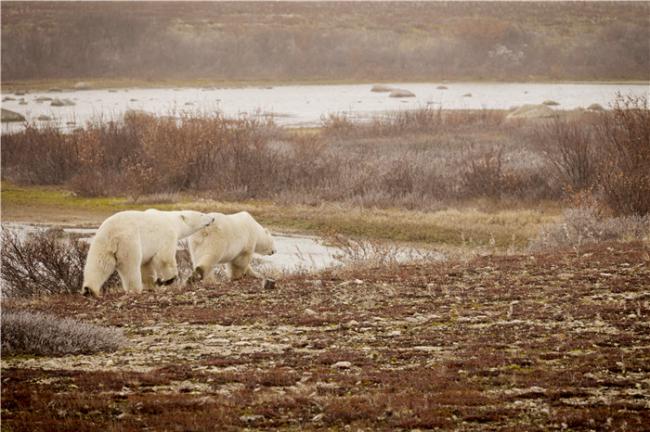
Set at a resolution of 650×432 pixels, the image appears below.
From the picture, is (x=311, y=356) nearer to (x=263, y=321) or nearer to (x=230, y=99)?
(x=263, y=321)

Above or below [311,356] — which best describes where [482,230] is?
below

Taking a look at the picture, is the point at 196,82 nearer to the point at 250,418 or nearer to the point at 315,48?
the point at 315,48

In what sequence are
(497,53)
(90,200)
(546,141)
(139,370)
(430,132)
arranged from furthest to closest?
(497,53)
(430,132)
(546,141)
(90,200)
(139,370)

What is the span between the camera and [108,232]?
36.4ft

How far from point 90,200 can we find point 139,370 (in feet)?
66.0

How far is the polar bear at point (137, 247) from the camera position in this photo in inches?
436

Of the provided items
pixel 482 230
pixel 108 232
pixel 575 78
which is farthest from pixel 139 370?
pixel 575 78

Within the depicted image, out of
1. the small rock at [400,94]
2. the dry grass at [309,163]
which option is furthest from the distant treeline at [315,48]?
the dry grass at [309,163]

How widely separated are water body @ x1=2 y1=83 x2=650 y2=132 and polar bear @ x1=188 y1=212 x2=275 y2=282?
27143 millimetres

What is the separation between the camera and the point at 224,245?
40.9 feet

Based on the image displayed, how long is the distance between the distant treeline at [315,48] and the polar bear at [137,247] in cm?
6246

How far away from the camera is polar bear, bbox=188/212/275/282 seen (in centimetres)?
1241

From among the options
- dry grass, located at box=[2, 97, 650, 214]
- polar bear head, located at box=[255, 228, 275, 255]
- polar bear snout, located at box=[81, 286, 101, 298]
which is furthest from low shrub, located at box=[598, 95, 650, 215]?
polar bear snout, located at box=[81, 286, 101, 298]

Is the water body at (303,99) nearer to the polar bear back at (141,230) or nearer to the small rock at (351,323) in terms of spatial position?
the polar bear back at (141,230)
